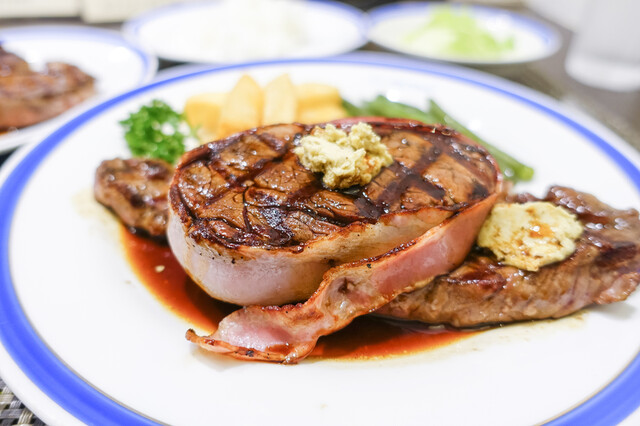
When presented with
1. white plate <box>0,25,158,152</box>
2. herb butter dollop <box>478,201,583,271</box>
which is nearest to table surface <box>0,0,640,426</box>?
white plate <box>0,25,158,152</box>

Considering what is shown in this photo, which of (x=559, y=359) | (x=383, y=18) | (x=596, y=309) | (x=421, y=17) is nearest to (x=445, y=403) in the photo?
(x=559, y=359)

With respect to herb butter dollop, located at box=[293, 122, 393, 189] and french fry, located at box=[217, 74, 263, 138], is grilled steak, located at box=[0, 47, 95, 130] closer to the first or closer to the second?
french fry, located at box=[217, 74, 263, 138]

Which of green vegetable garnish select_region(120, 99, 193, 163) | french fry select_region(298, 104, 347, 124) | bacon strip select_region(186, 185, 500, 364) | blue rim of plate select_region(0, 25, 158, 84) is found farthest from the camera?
blue rim of plate select_region(0, 25, 158, 84)

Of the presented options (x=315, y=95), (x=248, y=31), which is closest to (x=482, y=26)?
(x=248, y=31)

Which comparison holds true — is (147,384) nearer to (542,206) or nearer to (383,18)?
(542,206)

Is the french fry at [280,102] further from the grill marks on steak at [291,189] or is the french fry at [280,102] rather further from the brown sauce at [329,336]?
the brown sauce at [329,336]

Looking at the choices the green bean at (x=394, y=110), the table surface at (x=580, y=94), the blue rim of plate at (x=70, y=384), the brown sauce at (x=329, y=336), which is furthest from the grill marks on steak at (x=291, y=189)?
the table surface at (x=580, y=94)
